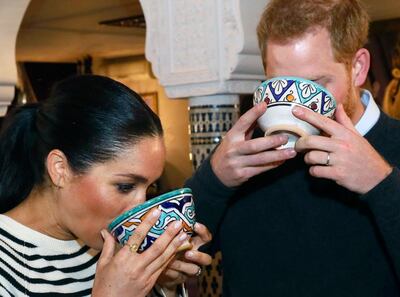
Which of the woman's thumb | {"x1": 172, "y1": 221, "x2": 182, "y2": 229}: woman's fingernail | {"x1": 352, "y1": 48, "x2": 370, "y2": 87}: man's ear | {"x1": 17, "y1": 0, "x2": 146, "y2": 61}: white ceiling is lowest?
{"x1": 17, "y1": 0, "x2": 146, "y2": 61}: white ceiling

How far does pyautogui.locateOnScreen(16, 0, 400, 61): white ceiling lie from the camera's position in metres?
8.09

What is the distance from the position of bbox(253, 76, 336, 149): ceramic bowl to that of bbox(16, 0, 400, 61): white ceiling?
593cm

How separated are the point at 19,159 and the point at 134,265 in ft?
1.60

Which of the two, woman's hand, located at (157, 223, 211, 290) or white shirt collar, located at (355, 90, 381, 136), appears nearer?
woman's hand, located at (157, 223, 211, 290)

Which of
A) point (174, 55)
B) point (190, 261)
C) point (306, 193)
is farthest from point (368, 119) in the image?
point (174, 55)

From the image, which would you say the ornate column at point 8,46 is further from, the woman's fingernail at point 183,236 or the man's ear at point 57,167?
the woman's fingernail at point 183,236

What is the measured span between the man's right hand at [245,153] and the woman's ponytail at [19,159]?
1.46 ft

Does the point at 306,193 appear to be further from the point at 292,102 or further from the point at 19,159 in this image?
the point at 19,159

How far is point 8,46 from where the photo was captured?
13.3 feet

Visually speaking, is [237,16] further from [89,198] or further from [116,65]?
[116,65]

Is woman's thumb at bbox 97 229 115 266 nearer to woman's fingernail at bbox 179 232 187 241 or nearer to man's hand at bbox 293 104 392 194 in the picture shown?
woman's fingernail at bbox 179 232 187 241

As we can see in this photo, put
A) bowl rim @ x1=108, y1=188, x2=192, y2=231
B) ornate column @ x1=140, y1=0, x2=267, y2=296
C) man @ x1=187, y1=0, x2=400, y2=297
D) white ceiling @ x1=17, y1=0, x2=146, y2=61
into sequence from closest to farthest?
bowl rim @ x1=108, y1=188, x2=192, y2=231 < man @ x1=187, y1=0, x2=400, y2=297 < ornate column @ x1=140, y1=0, x2=267, y2=296 < white ceiling @ x1=17, y1=0, x2=146, y2=61

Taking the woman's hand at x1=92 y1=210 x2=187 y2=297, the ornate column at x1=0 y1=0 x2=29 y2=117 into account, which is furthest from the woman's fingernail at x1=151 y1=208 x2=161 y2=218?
the ornate column at x1=0 y1=0 x2=29 y2=117

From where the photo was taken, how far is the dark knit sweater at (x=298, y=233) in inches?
67.0
